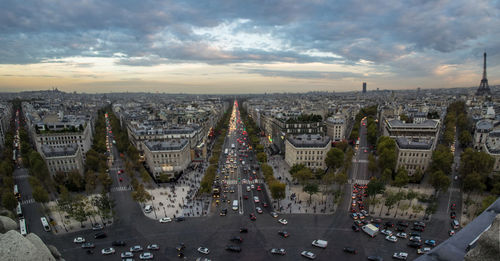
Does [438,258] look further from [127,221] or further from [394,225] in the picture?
[127,221]

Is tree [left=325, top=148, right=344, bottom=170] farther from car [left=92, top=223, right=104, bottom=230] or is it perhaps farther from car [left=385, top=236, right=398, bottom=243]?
car [left=92, top=223, right=104, bottom=230]

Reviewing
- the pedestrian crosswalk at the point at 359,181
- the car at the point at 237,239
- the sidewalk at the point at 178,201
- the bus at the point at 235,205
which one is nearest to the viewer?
the car at the point at 237,239

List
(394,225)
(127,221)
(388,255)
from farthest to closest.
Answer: (127,221)
(394,225)
(388,255)

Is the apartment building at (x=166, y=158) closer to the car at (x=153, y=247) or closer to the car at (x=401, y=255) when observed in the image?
the car at (x=153, y=247)

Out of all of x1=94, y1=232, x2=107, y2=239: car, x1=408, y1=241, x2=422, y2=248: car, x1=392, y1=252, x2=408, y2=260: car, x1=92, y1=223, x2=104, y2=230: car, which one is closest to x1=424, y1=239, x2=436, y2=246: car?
x1=408, y1=241, x2=422, y2=248: car

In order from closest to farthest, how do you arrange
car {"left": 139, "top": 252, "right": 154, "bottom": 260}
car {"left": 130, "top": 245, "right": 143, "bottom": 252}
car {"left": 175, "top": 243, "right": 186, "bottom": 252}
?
car {"left": 139, "top": 252, "right": 154, "bottom": 260} → car {"left": 175, "top": 243, "right": 186, "bottom": 252} → car {"left": 130, "top": 245, "right": 143, "bottom": 252}

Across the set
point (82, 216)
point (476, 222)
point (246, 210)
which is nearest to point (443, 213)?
point (246, 210)

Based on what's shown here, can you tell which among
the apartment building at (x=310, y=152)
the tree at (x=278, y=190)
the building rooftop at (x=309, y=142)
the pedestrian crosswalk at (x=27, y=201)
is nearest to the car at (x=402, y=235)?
the tree at (x=278, y=190)

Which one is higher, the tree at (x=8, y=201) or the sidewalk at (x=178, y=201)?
the tree at (x=8, y=201)

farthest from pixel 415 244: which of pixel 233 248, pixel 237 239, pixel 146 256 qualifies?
pixel 146 256
